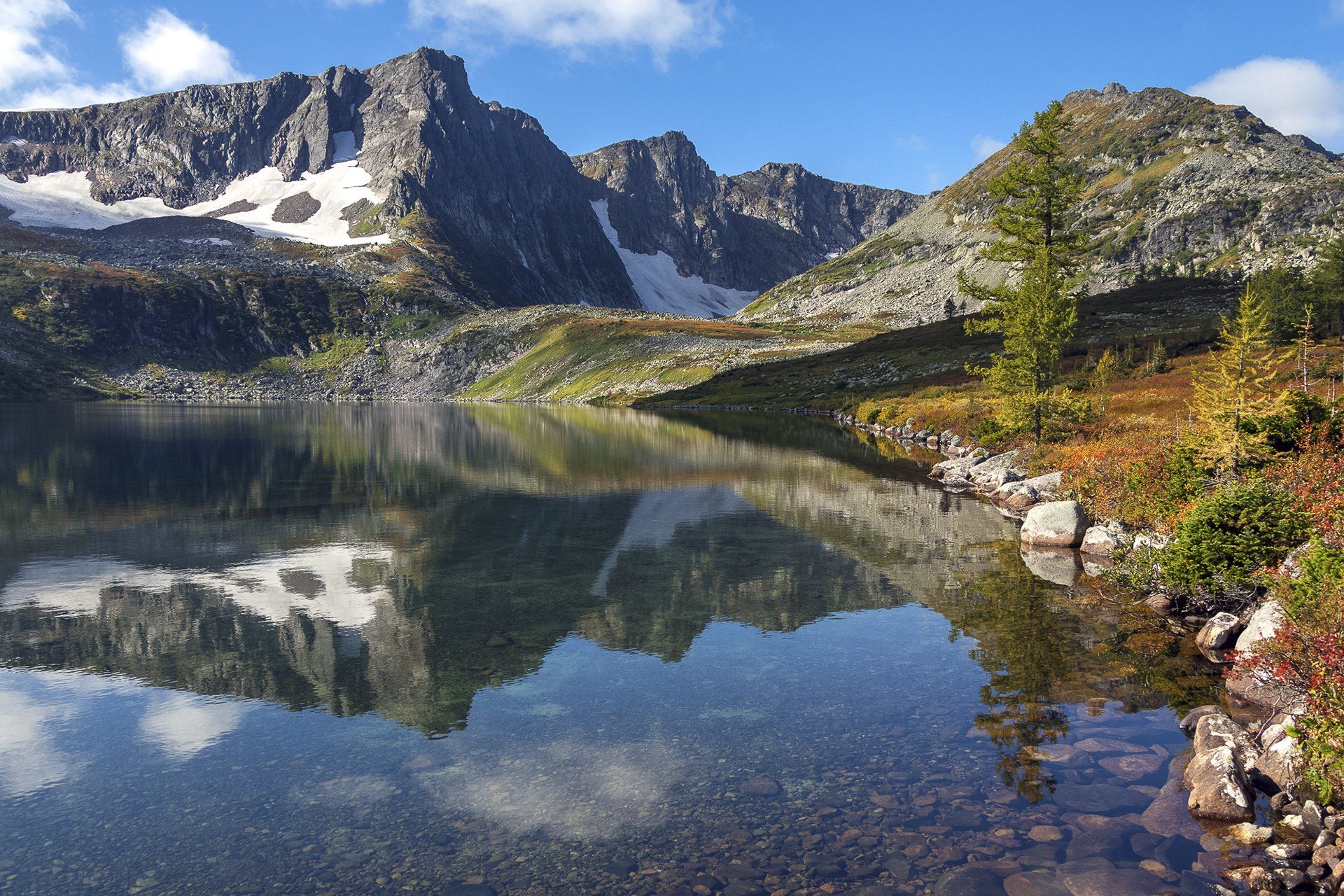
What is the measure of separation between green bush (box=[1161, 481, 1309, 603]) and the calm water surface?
6.68 feet

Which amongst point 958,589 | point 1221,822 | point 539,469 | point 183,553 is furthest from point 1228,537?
point 539,469

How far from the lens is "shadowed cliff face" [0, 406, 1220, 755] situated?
19.3 metres

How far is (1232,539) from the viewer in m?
20.8

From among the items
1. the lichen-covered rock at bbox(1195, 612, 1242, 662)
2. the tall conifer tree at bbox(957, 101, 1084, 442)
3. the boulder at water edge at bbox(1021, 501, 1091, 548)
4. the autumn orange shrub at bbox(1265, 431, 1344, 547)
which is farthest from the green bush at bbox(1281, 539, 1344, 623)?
the tall conifer tree at bbox(957, 101, 1084, 442)

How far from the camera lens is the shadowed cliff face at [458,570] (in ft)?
63.5

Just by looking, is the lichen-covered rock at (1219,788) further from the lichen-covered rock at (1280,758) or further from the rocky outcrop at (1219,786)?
the lichen-covered rock at (1280,758)

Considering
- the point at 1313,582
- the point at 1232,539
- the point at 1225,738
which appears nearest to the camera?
the point at 1225,738

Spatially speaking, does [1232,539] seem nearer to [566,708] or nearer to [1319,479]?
[1319,479]

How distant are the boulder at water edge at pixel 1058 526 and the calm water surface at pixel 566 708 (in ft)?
5.13

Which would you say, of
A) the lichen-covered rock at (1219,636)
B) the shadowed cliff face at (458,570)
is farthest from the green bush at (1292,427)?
the lichen-covered rock at (1219,636)

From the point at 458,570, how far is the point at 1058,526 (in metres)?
23.5

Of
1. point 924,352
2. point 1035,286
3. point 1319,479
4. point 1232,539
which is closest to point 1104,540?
point 1319,479

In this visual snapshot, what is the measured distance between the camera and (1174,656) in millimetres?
19453

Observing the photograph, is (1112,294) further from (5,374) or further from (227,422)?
(5,374)
